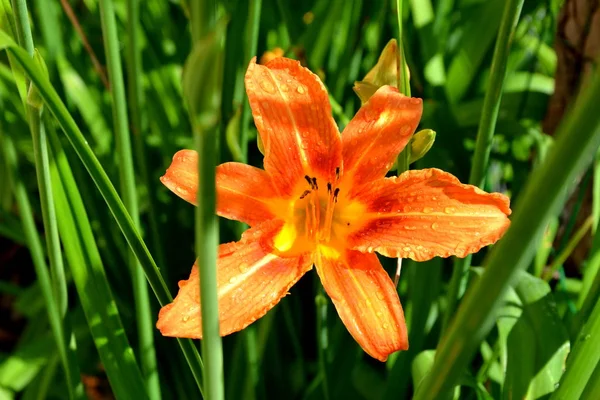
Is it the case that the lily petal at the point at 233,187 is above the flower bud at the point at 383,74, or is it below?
below

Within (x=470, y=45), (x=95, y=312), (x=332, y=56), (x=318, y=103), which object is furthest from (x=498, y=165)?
(x=95, y=312)

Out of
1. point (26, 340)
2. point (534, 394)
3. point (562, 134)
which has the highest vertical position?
point (562, 134)

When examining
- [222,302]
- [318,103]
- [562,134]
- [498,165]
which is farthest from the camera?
[498,165]

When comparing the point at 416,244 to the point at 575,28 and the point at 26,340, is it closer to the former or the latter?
the point at 575,28

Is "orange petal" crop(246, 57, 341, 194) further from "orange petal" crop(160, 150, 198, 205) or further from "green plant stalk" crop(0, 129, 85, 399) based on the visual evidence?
"green plant stalk" crop(0, 129, 85, 399)

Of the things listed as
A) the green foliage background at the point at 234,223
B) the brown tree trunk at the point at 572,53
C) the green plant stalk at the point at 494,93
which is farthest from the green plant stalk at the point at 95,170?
the brown tree trunk at the point at 572,53

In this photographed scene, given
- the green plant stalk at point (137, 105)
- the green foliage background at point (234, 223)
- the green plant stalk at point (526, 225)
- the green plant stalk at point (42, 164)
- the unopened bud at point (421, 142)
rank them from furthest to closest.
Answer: the green plant stalk at point (137, 105), the unopened bud at point (421, 142), the green plant stalk at point (42, 164), the green foliage background at point (234, 223), the green plant stalk at point (526, 225)

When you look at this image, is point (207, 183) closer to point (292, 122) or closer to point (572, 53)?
point (292, 122)

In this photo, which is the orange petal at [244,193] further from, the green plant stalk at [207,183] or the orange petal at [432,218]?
the green plant stalk at [207,183]

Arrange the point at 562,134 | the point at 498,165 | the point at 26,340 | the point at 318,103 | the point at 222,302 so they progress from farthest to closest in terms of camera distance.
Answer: the point at 498,165
the point at 26,340
the point at 318,103
the point at 222,302
the point at 562,134
